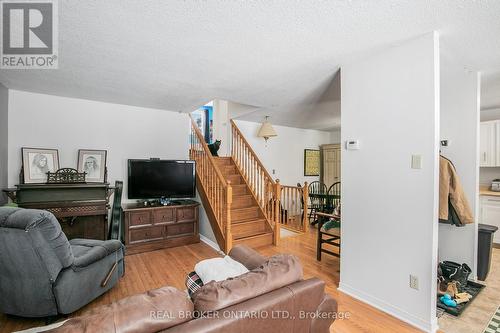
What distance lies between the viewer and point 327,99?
3836 millimetres

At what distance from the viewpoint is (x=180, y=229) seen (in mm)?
4000

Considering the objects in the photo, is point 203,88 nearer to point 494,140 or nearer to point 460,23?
point 460,23

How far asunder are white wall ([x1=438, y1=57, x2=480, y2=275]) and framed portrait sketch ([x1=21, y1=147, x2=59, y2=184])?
515 cm

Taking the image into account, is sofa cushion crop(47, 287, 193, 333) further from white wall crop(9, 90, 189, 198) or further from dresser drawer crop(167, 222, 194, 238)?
white wall crop(9, 90, 189, 198)

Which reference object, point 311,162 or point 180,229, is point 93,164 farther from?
point 311,162

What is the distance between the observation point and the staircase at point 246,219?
3.90 metres

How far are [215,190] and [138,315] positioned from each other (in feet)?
10.2

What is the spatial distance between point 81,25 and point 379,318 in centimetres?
339

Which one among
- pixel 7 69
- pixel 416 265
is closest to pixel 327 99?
pixel 416 265

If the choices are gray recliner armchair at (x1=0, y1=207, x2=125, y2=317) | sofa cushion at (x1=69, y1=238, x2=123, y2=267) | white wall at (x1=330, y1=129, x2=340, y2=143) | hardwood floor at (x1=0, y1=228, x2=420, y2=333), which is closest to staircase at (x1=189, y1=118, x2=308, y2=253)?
hardwood floor at (x1=0, y1=228, x2=420, y2=333)

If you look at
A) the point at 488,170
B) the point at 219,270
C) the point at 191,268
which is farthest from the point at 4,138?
the point at 488,170

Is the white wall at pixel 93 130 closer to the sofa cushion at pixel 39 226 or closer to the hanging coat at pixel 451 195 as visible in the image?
the sofa cushion at pixel 39 226

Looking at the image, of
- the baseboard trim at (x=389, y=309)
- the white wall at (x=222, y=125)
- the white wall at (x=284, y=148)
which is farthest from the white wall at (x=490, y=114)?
the white wall at (x=222, y=125)

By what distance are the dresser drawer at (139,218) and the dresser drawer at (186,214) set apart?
1.54ft
